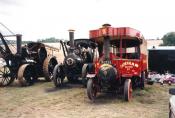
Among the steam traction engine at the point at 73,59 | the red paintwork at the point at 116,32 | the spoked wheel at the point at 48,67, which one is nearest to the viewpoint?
the red paintwork at the point at 116,32

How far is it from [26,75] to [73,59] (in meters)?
3.05

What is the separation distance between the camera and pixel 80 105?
10.4 m

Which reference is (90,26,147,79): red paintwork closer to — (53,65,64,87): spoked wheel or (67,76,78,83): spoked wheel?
(53,65,64,87): spoked wheel

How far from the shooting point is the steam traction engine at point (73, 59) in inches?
593

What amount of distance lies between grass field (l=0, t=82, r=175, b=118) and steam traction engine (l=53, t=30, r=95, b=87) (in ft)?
5.63

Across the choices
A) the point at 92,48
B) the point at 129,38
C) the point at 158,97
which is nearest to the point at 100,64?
the point at 129,38

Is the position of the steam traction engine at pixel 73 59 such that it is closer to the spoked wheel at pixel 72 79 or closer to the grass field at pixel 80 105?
the spoked wheel at pixel 72 79

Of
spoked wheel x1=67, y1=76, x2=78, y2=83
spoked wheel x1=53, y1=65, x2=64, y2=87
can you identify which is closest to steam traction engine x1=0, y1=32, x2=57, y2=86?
spoked wheel x1=67, y1=76, x2=78, y2=83

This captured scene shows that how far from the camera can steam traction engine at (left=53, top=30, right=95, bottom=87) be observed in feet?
49.4

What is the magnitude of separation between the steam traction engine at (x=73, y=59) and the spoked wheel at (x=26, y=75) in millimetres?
1739

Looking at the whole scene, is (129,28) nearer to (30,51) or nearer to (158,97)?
(158,97)

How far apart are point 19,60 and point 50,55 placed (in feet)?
6.78

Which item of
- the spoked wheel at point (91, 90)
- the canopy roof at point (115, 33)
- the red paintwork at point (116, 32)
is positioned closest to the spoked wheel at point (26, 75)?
the canopy roof at point (115, 33)

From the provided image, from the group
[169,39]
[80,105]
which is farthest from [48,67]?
[169,39]
